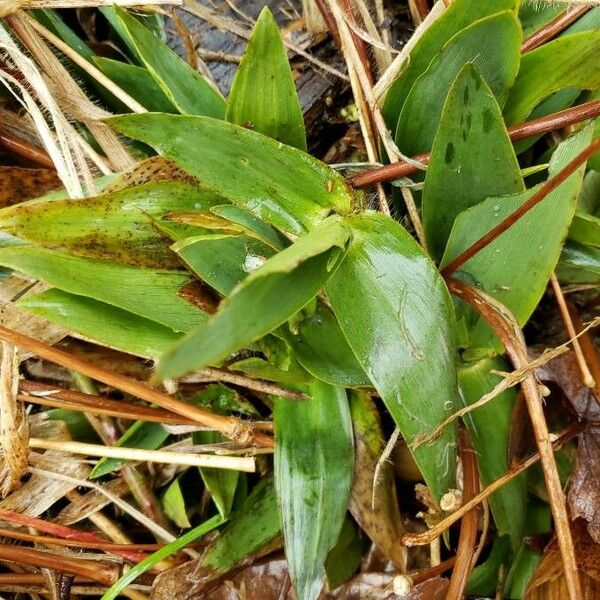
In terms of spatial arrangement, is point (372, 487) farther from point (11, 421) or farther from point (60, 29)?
point (60, 29)

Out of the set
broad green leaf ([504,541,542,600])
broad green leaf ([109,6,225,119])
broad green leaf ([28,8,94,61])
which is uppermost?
broad green leaf ([28,8,94,61])

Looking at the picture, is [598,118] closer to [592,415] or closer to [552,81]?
[552,81]

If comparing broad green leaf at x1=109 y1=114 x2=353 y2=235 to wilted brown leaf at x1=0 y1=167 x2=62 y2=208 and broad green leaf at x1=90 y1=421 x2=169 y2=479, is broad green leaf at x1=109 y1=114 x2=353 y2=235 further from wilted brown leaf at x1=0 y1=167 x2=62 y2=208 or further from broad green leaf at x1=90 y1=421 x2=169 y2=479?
broad green leaf at x1=90 y1=421 x2=169 y2=479

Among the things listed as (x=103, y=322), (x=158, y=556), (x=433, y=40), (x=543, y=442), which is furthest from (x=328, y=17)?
(x=158, y=556)

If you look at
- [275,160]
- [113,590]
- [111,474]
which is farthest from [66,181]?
[113,590]

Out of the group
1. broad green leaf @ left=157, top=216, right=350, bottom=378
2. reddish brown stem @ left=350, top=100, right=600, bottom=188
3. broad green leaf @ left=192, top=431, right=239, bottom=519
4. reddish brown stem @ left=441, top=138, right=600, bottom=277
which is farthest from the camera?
broad green leaf @ left=192, top=431, right=239, bottom=519

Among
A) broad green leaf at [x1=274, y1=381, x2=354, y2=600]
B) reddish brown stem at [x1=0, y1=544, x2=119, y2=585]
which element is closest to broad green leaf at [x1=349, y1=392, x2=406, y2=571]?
broad green leaf at [x1=274, y1=381, x2=354, y2=600]
